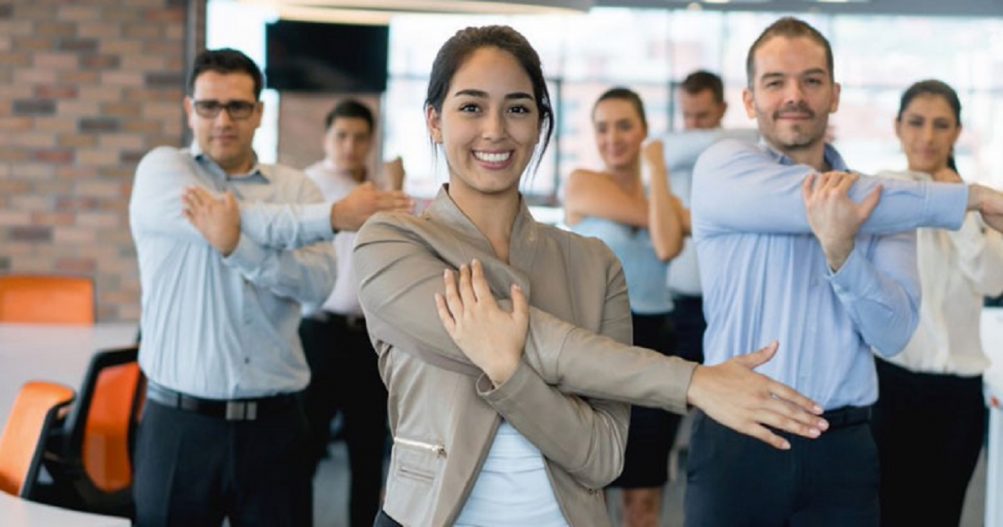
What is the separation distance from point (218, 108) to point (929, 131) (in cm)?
225

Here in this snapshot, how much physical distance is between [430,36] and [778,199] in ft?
34.0

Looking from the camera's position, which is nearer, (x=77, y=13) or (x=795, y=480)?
(x=795, y=480)

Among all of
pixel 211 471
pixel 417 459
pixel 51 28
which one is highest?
pixel 51 28

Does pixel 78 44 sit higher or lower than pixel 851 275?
higher

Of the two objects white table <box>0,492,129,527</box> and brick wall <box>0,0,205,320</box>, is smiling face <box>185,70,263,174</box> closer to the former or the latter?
white table <box>0,492,129,527</box>

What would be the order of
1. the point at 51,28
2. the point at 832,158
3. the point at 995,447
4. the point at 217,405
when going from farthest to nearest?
the point at 51,28, the point at 995,447, the point at 217,405, the point at 832,158

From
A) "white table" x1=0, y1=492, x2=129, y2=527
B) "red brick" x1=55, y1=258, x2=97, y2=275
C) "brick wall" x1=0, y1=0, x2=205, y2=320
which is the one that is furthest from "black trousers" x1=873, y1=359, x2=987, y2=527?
"red brick" x1=55, y1=258, x2=97, y2=275

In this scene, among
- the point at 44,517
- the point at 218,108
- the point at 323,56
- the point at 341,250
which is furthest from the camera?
the point at 323,56

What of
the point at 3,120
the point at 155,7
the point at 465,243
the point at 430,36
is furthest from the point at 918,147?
the point at 430,36

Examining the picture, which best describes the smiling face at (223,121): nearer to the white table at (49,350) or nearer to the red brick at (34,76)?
the white table at (49,350)

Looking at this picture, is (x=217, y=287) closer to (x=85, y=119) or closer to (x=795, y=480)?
(x=795, y=480)

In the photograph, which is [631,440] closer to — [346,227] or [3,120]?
[346,227]

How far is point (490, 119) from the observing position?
2.12 metres

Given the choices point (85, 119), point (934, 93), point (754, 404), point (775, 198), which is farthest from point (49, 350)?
point (754, 404)
